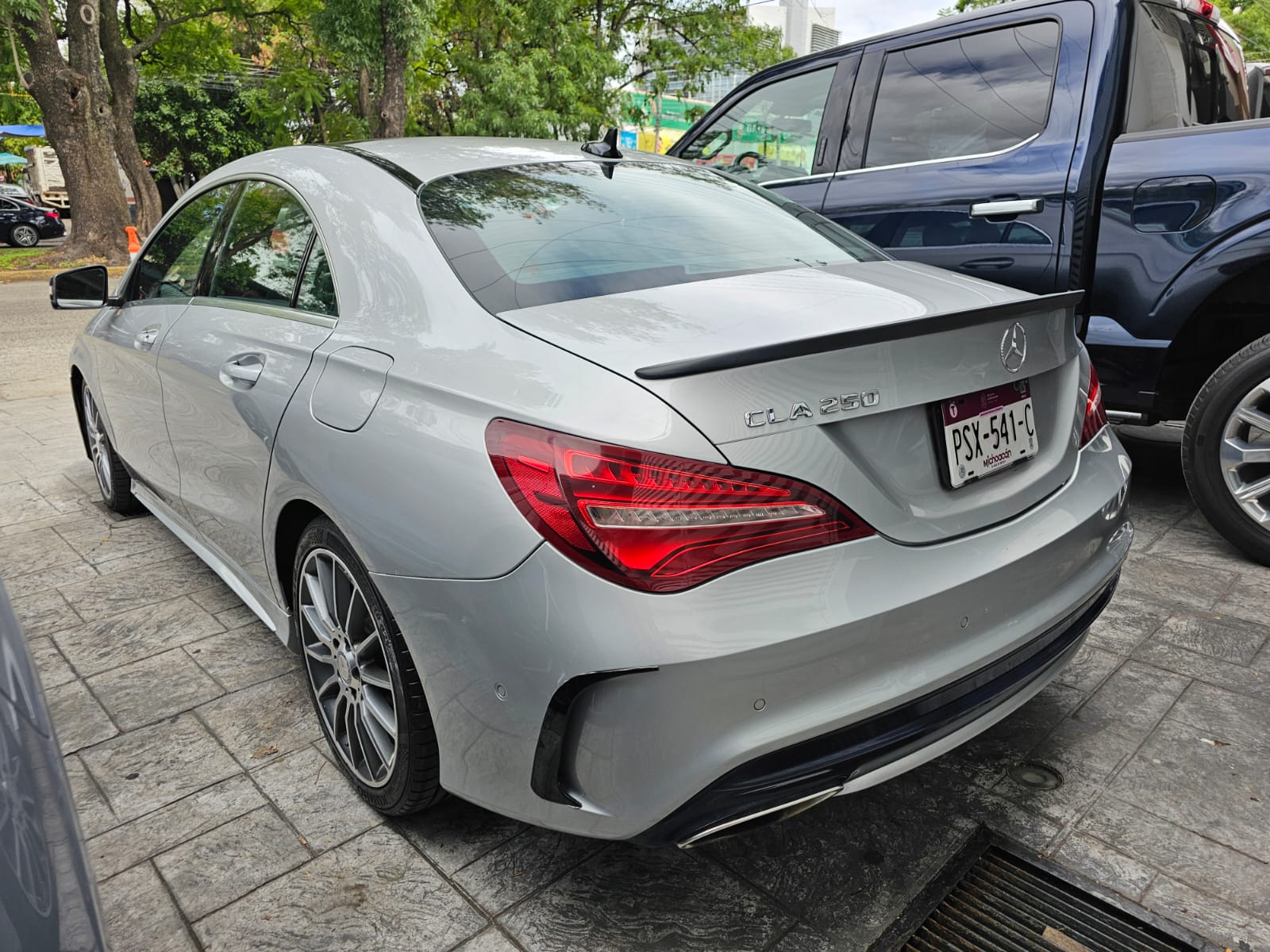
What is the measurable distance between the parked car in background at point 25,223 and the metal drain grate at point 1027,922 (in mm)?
29419

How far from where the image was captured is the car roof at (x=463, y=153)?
8.04 feet

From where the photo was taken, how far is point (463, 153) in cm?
259

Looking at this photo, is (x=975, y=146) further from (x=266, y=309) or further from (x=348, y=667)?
(x=348, y=667)

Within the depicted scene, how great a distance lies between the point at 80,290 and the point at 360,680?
251cm

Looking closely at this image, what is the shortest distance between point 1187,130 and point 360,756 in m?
3.33

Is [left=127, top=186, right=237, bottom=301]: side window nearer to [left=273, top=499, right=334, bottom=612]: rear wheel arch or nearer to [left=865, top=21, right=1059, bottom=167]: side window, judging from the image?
[left=273, top=499, right=334, bottom=612]: rear wheel arch

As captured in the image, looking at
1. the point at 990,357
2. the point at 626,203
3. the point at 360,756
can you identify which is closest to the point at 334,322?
the point at 626,203

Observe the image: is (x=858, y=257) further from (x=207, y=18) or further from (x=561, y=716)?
(x=207, y=18)

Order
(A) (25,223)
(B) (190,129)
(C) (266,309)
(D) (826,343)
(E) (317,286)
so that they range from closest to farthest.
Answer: (D) (826,343) < (E) (317,286) < (C) (266,309) < (A) (25,223) < (B) (190,129)

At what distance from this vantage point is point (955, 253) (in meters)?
3.85

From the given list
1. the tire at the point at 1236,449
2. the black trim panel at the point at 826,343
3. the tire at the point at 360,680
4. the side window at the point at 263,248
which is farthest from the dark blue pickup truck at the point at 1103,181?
the tire at the point at 360,680

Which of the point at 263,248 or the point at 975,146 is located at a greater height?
the point at 975,146

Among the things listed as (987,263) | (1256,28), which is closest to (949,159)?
(987,263)

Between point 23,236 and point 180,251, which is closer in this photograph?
point 180,251
